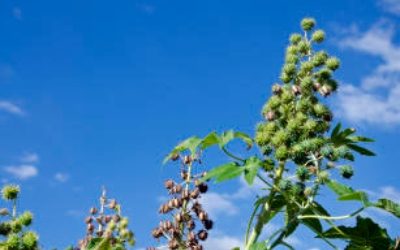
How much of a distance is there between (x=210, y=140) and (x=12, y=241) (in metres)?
1.31

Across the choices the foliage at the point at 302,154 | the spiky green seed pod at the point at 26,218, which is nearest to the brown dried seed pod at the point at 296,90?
the foliage at the point at 302,154

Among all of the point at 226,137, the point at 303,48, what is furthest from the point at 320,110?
the point at 226,137

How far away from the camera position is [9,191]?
4.70m

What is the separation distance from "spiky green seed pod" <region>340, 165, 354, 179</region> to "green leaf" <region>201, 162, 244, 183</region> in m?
0.88

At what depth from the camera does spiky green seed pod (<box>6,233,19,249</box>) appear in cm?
423

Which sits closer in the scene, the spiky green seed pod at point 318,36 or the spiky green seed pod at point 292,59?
the spiky green seed pod at point 292,59

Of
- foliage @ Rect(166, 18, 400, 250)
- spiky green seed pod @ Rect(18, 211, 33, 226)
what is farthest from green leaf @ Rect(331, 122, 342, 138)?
spiky green seed pod @ Rect(18, 211, 33, 226)

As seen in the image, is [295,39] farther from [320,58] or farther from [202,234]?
[202,234]

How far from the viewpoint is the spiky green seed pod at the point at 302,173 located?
4.74 m

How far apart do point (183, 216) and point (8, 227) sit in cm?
102

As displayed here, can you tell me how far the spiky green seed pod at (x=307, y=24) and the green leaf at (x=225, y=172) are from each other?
1.59 metres

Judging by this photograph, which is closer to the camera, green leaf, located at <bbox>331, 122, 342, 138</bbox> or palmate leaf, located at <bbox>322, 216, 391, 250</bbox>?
palmate leaf, located at <bbox>322, 216, 391, 250</bbox>

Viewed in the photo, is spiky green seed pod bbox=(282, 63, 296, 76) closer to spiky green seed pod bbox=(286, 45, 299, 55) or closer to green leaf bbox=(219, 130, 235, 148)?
spiky green seed pod bbox=(286, 45, 299, 55)

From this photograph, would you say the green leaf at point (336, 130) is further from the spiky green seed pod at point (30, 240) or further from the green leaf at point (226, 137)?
the spiky green seed pod at point (30, 240)
